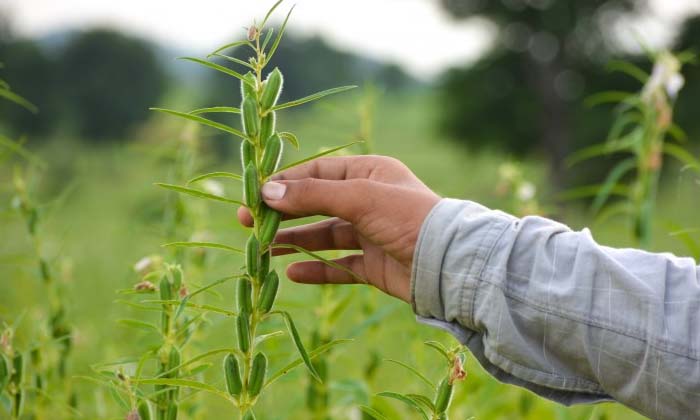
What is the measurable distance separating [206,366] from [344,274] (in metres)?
0.28

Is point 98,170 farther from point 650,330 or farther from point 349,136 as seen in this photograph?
point 650,330

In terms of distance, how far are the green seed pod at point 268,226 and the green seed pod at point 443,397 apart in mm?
255

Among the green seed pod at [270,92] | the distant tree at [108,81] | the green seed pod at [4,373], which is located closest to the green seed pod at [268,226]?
the green seed pod at [270,92]

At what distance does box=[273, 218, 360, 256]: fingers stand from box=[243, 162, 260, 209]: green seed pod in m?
0.31

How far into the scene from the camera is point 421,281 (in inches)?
39.0

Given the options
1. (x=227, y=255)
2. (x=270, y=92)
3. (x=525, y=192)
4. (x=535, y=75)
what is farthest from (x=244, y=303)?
(x=535, y=75)

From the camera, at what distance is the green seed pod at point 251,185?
2.82 feet

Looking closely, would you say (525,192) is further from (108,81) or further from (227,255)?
(108,81)

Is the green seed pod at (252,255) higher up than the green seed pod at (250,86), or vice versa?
the green seed pod at (250,86)

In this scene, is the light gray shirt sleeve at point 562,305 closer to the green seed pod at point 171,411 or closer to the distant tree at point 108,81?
the green seed pod at point 171,411

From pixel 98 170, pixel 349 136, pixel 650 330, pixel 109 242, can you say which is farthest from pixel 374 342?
pixel 98 170

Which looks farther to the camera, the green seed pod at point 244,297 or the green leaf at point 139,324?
the green leaf at point 139,324

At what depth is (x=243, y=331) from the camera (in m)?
0.85

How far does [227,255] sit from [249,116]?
85cm
